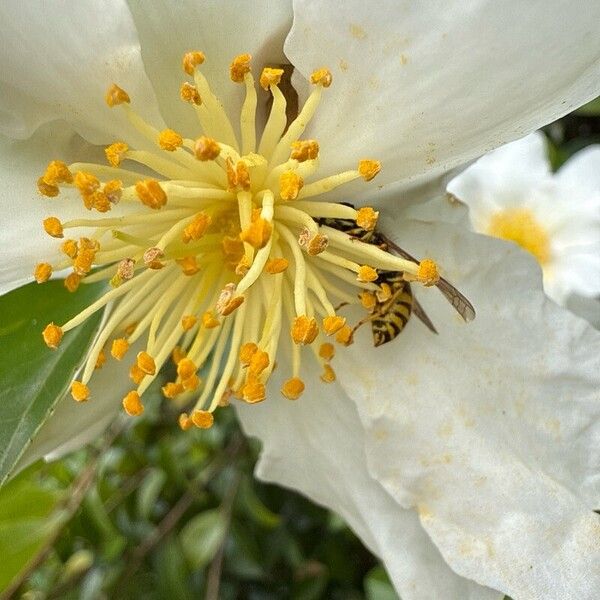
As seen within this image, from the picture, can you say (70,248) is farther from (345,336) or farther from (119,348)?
(345,336)

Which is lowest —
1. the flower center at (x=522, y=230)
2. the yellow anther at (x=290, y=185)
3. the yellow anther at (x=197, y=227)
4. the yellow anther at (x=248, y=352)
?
the flower center at (x=522, y=230)

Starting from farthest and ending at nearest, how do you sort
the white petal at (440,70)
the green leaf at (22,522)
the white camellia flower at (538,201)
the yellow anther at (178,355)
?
1. the white camellia flower at (538,201)
2. the green leaf at (22,522)
3. the yellow anther at (178,355)
4. the white petal at (440,70)

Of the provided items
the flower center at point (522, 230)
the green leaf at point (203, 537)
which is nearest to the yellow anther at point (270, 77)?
the flower center at point (522, 230)

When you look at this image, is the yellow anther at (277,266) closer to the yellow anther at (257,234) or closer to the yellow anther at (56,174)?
the yellow anther at (257,234)

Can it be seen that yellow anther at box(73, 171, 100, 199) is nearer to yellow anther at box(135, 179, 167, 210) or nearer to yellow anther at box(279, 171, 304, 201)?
yellow anther at box(135, 179, 167, 210)

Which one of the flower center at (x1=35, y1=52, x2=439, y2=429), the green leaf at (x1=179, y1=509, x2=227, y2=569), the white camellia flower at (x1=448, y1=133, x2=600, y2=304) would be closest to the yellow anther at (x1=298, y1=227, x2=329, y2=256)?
the flower center at (x1=35, y1=52, x2=439, y2=429)

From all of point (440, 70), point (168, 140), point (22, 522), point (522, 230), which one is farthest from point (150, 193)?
point (522, 230)

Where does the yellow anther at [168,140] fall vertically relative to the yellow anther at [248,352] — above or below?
above
